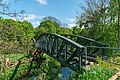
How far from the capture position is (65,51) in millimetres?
9539

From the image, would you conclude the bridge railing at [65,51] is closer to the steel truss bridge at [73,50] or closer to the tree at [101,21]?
the steel truss bridge at [73,50]

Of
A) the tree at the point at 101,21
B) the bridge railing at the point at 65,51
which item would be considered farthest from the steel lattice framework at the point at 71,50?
the tree at the point at 101,21

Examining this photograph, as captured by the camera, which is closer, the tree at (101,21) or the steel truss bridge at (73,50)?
the steel truss bridge at (73,50)

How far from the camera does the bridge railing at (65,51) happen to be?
767 centimetres

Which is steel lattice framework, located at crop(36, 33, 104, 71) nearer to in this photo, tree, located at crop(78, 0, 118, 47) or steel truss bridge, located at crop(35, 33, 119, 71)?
steel truss bridge, located at crop(35, 33, 119, 71)

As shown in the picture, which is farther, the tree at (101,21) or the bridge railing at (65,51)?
the tree at (101,21)

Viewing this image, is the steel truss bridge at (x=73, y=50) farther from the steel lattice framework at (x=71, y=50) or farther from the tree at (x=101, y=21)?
the tree at (x=101, y=21)

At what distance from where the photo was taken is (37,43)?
1748 cm

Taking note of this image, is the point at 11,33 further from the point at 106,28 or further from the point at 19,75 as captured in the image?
the point at 106,28

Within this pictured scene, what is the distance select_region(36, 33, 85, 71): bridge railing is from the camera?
7666mm

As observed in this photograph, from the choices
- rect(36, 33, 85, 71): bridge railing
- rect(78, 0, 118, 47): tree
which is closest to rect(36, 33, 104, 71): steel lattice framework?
rect(36, 33, 85, 71): bridge railing

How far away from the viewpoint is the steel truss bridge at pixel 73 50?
7.59m

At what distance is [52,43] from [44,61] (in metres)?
5.05

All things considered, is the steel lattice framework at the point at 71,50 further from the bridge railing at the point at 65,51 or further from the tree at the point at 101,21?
the tree at the point at 101,21
